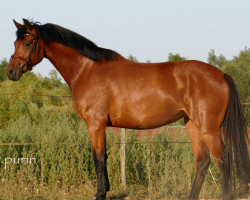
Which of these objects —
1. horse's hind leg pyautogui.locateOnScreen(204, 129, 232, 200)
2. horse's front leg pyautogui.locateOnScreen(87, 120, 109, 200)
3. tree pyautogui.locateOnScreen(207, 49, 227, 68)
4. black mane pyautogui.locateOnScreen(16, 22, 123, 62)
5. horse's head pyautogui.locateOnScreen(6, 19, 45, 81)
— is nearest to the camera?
horse's hind leg pyautogui.locateOnScreen(204, 129, 232, 200)

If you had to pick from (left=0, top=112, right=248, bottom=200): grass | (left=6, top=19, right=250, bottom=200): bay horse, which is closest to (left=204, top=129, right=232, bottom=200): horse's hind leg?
(left=6, top=19, right=250, bottom=200): bay horse

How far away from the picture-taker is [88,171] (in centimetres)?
812

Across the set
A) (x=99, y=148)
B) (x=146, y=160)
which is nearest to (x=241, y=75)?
(x=146, y=160)

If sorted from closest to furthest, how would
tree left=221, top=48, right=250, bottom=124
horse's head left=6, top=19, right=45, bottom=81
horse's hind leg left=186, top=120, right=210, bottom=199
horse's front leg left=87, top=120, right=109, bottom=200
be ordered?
horse's front leg left=87, top=120, right=109, bottom=200 < horse's head left=6, top=19, right=45, bottom=81 < horse's hind leg left=186, top=120, right=210, bottom=199 < tree left=221, top=48, right=250, bottom=124

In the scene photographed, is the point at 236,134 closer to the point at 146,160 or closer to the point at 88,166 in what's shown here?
the point at 146,160

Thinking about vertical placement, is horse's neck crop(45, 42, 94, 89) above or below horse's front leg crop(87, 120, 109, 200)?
above

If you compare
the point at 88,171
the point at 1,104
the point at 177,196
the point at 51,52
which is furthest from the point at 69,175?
the point at 1,104

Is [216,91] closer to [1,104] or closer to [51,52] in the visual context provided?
[51,52]

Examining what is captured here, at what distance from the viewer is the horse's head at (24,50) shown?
18.8ft

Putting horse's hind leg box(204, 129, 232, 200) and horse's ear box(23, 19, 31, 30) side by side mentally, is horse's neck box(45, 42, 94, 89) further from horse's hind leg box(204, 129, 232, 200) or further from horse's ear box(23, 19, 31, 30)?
horse's hind leg box(204, 129, 232, 200)

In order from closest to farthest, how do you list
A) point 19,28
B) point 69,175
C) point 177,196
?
point 19,28 < point 177,196 < point 69,175

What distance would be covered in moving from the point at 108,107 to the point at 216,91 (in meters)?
1.62

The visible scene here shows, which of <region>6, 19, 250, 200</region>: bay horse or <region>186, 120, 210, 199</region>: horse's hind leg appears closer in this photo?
<region>6, 19, 250, 200</region>: bay horse

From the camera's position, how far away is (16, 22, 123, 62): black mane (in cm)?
594
